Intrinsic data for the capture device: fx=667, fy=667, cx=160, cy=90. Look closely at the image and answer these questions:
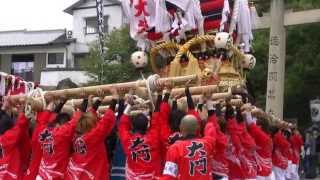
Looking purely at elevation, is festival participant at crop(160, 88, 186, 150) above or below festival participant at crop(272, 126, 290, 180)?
above

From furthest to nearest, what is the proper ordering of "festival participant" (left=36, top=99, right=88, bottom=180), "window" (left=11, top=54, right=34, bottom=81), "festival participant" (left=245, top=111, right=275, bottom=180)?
"window" (left=11, top=54, right=34, bottom=81)
"festival participant" (left=245, top=111, right=275, bottom=180)
"festival participant" (left=36, top=99, right=88, bottom=180)

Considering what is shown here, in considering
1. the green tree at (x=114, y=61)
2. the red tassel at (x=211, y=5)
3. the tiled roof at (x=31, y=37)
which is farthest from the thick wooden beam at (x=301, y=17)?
the tiled roof at (x=31, y=37)

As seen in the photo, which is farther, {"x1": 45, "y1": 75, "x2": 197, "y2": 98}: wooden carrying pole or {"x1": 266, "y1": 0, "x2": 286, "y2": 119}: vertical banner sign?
{"x1": 266, "y1": 0, "x2": 286, "y2": 119}: vertical banner sign

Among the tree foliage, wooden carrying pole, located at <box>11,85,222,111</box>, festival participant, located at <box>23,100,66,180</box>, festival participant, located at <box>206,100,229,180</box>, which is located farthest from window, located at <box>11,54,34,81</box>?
festival participant, located at <box>206,100,229,180</box>

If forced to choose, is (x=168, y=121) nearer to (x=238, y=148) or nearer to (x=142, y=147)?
(x=142, y=147)

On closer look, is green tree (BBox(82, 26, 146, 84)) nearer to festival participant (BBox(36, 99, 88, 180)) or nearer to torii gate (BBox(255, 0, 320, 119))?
torii gate (BBox(255, 0, 320, 119))

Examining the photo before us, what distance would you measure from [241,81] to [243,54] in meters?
0.49

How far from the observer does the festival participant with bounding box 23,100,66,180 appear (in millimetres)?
7090

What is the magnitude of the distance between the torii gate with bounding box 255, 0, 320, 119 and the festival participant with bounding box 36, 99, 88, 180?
955 cm

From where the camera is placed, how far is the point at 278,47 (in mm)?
16156

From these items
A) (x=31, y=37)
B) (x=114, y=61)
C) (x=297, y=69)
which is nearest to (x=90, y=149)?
(x=297, y=69)

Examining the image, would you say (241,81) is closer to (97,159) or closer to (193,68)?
Result: (193,68)

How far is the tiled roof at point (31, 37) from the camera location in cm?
3494

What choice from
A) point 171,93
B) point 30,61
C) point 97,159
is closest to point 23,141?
point 97,159
